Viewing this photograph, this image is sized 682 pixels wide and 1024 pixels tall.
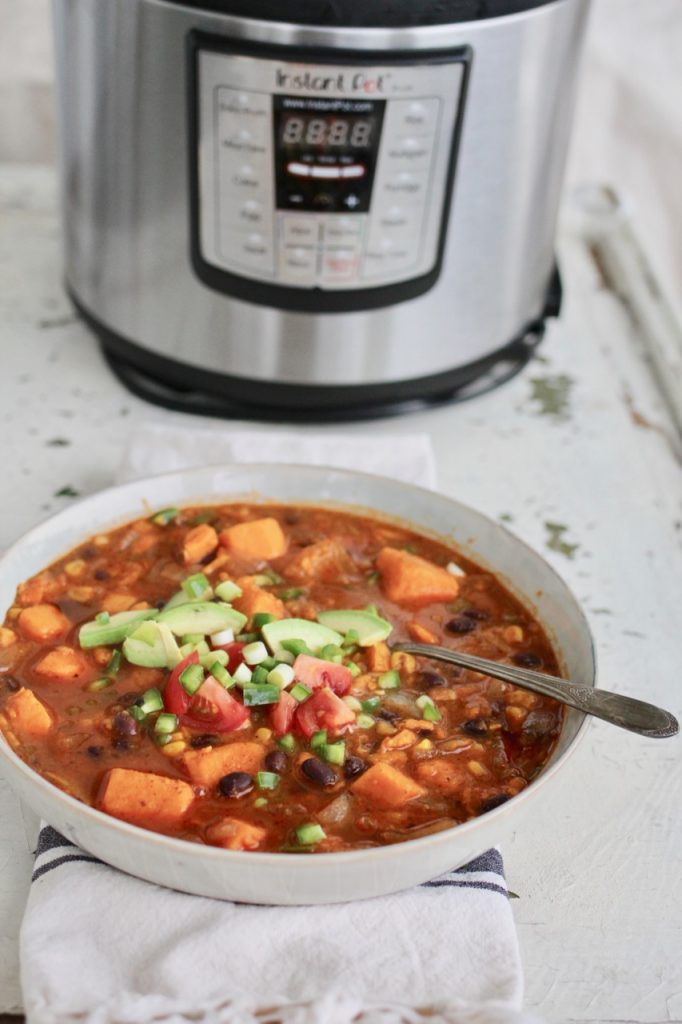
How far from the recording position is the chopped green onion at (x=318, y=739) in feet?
4.14

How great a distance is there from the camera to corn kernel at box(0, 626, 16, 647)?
1367 millimetres

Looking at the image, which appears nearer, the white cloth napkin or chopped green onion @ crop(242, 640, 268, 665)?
the white cloth napkin

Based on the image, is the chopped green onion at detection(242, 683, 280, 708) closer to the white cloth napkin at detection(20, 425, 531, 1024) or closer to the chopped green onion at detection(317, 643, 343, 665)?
the chopped green onion at detection(317, 643, 343, 665)

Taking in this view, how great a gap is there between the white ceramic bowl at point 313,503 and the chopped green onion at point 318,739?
0.60 ft

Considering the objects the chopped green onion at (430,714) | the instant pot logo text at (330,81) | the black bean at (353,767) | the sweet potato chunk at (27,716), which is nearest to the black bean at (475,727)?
the chopped green onion at (430,714)

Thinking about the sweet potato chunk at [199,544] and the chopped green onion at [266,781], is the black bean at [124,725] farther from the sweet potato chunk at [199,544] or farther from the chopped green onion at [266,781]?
the sweet potato chunk at [199,544]

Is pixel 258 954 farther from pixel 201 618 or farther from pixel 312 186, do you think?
pixel 312 186

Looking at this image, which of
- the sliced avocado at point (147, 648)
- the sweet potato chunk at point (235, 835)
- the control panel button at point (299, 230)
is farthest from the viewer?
the control panel button at point (299, 230)

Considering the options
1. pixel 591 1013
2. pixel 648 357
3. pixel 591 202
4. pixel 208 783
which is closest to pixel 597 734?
pixel 591 1013

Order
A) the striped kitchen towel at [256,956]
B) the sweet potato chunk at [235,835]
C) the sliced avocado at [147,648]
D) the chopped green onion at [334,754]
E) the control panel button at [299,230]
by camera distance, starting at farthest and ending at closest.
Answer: the control panel button at [299,230], the sliced avocado at [147,648], the chopped green onion at [334,754], the sweet potato chunk at [235,835], the striped kitchen towel at [256,956]

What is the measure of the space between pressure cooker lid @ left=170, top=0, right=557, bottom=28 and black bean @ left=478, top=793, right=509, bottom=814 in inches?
39.4

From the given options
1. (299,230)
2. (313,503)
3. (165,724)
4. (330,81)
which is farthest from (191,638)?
(330,81)

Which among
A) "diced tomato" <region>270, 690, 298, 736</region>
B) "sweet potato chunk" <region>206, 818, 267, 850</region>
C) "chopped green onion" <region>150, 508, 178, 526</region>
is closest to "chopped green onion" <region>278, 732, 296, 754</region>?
"diced tomato" <region>270, 690, 298, 736</region>

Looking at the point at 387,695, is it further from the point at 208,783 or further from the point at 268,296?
the point at 268,296
